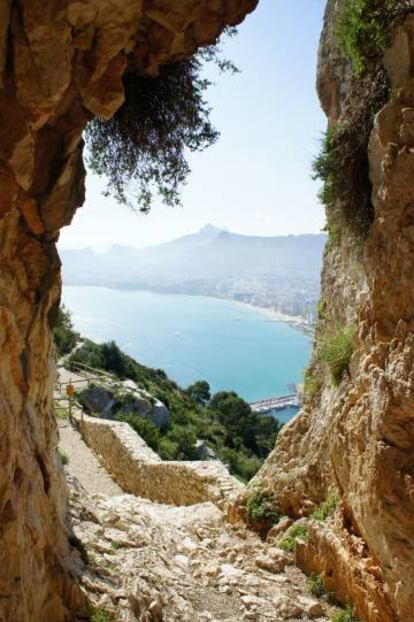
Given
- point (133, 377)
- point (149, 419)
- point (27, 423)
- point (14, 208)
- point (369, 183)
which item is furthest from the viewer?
point (133, 377)

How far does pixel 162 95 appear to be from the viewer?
5867 mm

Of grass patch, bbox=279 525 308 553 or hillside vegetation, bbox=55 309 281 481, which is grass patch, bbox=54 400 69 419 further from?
grass patch, bbox=279 525 308 553

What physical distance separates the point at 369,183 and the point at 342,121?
38.0 inches

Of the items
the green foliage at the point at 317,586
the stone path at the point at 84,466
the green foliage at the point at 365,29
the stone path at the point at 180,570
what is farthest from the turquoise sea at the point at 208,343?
the green foliage at the point at 365,29

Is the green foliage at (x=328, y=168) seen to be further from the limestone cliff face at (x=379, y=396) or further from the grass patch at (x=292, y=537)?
the grass patch at (x=292, y=537)

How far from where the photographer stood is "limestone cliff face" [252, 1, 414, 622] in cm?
438

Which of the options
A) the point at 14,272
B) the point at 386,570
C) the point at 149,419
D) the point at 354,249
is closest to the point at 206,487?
the point at 386,570

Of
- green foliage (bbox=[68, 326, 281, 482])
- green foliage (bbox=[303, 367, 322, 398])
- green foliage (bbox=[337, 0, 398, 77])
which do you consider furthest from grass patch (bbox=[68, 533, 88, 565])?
green foliage (bbox=[68, 326, 281, 482])

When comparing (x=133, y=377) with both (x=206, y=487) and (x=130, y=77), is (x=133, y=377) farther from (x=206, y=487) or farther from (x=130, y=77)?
(x=130, y=77)

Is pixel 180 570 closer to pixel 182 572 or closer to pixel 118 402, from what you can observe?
pixel 182 572

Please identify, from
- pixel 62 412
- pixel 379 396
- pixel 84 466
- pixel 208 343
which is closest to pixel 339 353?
pixel 379 396

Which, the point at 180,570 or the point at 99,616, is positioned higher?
the point at 99,616

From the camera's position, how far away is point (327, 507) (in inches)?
231

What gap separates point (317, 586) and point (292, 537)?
743 mm
